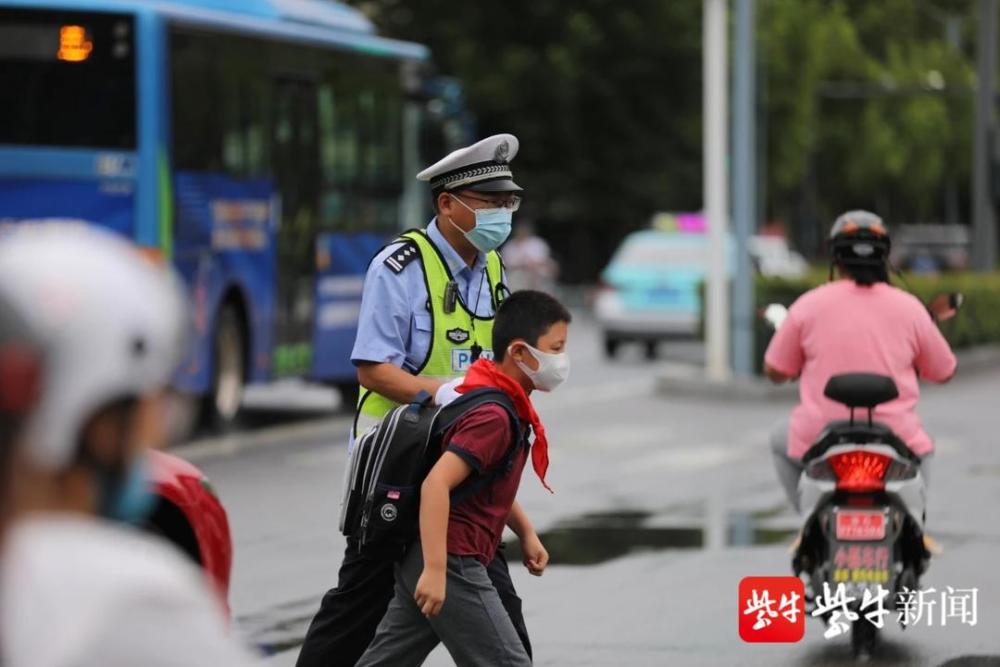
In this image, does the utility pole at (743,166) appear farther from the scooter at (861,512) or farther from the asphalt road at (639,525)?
the scooter at (861,512)

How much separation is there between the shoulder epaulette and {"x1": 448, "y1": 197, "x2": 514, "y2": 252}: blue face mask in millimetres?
126

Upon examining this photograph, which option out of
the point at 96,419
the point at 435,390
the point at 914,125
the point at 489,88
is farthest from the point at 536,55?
the point at 96,419

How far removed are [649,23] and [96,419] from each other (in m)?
51.7

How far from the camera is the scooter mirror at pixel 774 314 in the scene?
841 centimetres

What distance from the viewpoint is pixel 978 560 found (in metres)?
10.7

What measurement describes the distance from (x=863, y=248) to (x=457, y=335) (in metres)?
2.28

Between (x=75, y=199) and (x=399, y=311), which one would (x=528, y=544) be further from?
(x=75, y=199)

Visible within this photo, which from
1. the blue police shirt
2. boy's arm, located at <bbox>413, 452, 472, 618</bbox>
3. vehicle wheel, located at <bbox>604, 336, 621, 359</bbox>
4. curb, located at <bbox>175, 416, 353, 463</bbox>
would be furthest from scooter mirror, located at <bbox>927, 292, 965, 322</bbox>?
vehicle wheel, located at <bbox>604, 336, 621, 359</bbox>

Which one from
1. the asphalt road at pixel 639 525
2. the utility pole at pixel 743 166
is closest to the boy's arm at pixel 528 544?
the asphalt road at pixel 639 525

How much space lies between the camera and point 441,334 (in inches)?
245

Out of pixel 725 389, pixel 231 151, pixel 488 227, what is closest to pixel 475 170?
pixel 488 227

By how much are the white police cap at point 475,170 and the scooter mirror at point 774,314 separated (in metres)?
2.29

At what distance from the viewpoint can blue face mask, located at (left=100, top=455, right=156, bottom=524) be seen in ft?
7.87

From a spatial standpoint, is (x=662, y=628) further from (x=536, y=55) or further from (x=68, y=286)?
(x=536, y=55)
